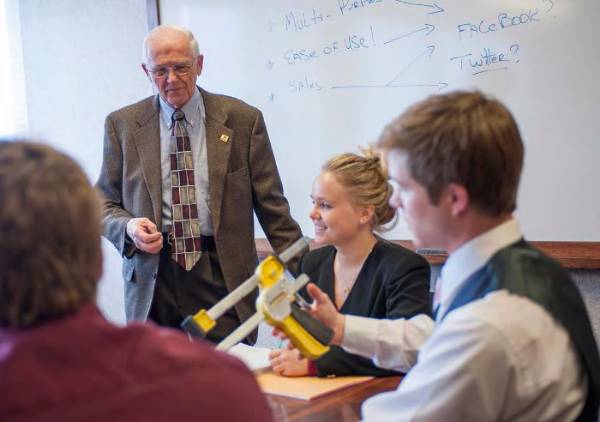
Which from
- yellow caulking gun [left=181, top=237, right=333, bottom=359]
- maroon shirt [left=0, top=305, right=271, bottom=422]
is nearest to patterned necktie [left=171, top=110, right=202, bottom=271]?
yellow caulking gun [left=181, top=237, right=333, bottom=359]

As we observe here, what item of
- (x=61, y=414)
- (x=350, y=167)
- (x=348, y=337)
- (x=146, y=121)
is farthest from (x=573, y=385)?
(x=146, y=121)

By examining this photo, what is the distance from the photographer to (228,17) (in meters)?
3.10

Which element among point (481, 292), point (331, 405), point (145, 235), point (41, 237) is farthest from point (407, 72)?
point (41, 237)

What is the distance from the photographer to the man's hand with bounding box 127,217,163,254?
6.71 ft

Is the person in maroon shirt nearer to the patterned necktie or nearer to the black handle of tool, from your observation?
the black handle of tool

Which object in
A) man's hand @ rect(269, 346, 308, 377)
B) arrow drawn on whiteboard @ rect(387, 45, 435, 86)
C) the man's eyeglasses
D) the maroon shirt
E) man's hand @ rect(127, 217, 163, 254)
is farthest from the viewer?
arrow drawn on whiteboard @ rect(387, 45, 435, 86)

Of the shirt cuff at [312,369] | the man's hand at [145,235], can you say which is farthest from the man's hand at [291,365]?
the man's hand at [145,235]

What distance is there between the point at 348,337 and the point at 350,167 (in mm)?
670

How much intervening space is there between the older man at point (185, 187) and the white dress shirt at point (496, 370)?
45.0 inches

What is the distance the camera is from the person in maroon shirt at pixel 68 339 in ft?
2.45

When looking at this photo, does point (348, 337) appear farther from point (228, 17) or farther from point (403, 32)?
point (228, 17)

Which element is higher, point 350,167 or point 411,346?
point 350,167

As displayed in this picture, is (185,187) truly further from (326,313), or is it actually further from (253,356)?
(326,313)

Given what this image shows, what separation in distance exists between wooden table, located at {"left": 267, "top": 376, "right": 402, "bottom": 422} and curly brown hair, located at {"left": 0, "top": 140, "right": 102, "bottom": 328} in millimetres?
673
